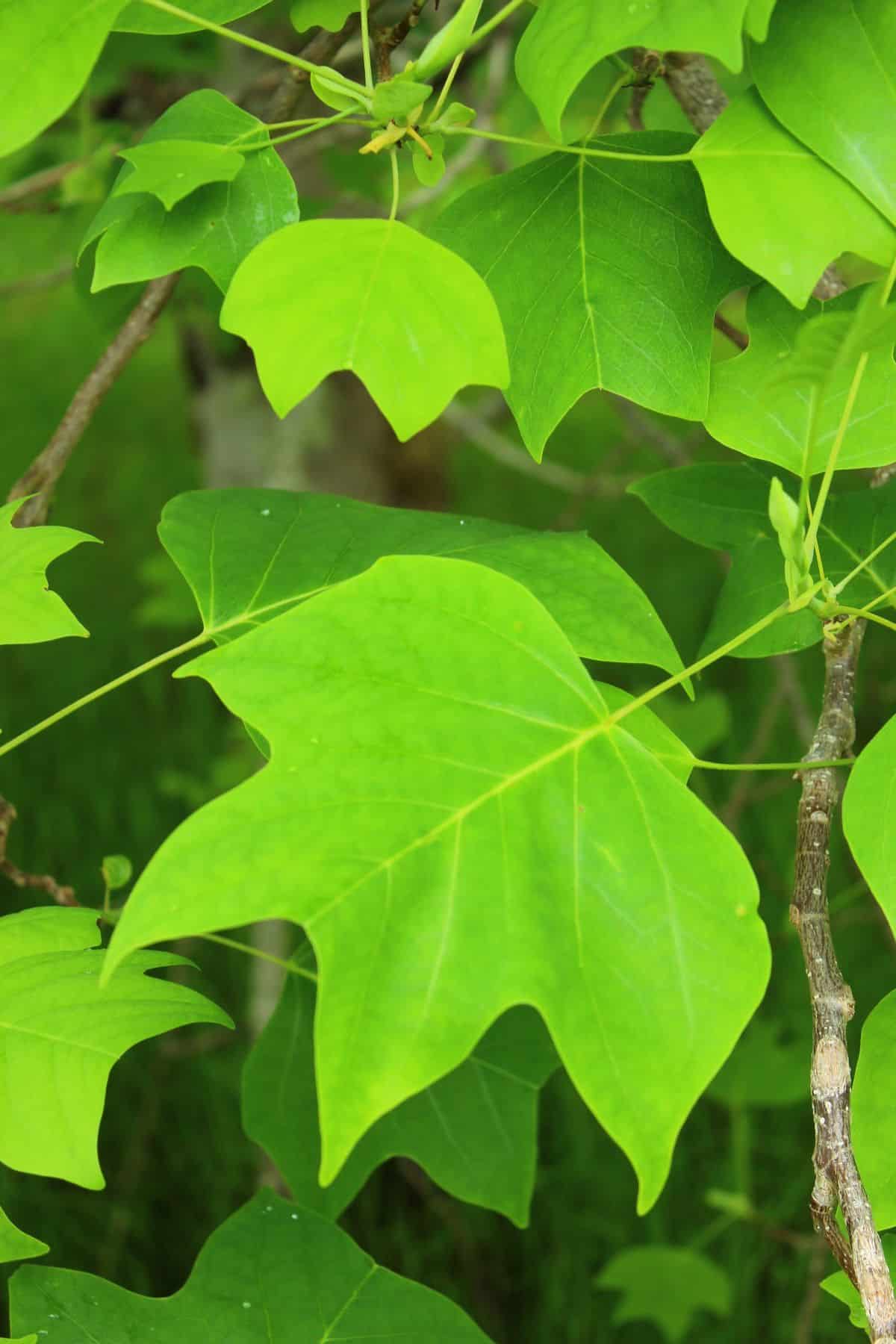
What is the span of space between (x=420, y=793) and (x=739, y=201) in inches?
14.3

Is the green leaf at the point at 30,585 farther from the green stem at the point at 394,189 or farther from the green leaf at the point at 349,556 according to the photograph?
the green stem at the point at 394,189

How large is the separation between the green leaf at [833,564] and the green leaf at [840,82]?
240 mm

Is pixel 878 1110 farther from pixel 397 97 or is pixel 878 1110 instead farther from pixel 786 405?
pixel 397 97

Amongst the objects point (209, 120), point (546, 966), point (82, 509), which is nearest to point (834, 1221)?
point (546, 966)

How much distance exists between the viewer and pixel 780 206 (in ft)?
2.14

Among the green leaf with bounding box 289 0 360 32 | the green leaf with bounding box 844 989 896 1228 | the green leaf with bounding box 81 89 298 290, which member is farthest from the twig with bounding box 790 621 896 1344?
the green leaf with bounding box 289 0 360 32

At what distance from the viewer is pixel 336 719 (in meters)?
0.57

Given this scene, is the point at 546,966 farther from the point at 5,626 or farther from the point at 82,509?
the point at 82,509

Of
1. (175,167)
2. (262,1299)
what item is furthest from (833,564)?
(262,1299)

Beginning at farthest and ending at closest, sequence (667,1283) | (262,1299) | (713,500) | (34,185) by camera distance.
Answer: (667,1283) → (34,185) → (713,500) → (262,1299)

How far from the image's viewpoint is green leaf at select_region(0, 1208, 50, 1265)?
2.06ft

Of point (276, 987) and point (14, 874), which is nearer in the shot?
point (14, 874)

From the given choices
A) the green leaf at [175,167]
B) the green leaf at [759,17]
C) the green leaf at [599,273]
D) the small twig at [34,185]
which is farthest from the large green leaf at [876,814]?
the small twig at [34,185]

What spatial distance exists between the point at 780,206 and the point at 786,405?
0.37 feet
